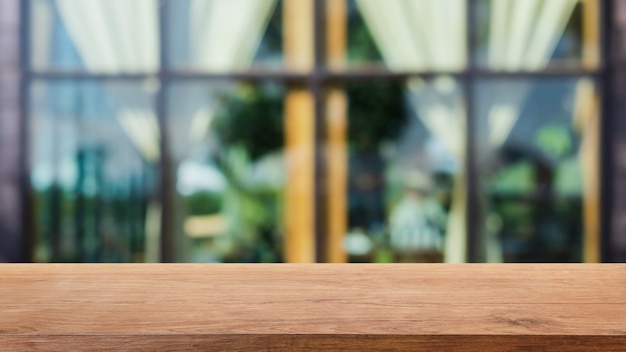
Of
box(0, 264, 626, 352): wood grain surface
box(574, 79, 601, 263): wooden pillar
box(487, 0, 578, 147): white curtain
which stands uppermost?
box(487, 0, 578, 147): white curtain

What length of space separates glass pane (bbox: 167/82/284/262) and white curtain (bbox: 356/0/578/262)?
97 centimetres

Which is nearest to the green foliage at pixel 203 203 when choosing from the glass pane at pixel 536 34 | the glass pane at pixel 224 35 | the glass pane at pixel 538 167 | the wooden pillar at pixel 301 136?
the wooden pillar at pixel 301 136

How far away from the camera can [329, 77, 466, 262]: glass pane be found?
4426 mm

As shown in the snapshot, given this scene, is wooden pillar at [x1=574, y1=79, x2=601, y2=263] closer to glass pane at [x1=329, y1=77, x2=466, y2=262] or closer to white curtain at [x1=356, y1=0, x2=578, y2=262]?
white curtain at [x1=356, y1=0, x2=578, y2=262]

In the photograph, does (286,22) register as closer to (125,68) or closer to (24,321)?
(125,68)

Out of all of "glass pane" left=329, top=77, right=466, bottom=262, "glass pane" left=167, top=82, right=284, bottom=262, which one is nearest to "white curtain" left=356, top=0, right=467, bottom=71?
"glass pane" left=329, top=77, right=466, bottom=262

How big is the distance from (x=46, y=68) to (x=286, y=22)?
5.90 ft

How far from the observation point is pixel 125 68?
177 inches

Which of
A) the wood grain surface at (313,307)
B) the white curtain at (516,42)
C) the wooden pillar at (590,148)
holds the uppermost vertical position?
the white curtain at (516,42)

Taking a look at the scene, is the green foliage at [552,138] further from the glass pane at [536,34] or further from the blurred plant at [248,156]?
the blurred plant at [248,156]

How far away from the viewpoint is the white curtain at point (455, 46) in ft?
14.6

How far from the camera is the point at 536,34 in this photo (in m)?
4.52

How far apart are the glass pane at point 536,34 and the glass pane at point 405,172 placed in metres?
0.43

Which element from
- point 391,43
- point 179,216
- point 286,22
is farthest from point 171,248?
point 391,43
